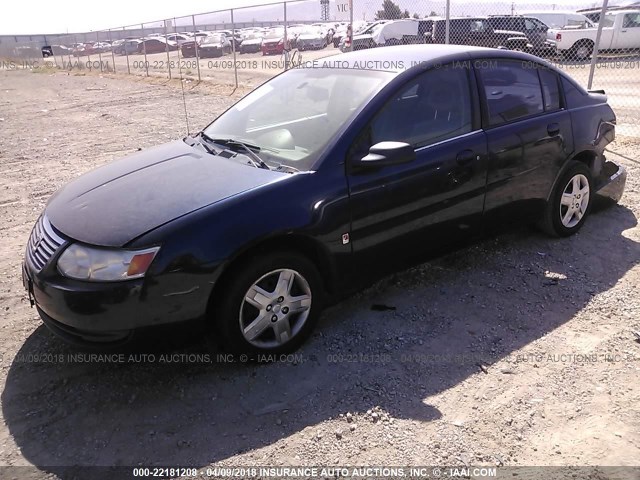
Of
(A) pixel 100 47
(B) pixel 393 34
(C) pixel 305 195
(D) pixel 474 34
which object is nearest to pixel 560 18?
(D) pixel 474 34

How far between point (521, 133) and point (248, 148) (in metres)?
2.07

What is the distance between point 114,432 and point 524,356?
233 centimetres

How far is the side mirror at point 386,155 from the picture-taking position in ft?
10.6

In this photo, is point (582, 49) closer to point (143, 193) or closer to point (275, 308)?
point (275, 308)

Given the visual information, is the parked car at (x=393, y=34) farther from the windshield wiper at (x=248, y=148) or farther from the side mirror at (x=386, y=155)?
the side mirror at (x=386, y=155)

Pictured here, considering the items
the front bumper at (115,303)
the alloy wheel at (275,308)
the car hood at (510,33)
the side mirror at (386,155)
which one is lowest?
the alloy wheel at (275,308)

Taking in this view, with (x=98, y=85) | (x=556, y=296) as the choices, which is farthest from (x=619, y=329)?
(x=98, y=85)

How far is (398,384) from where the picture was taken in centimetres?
306

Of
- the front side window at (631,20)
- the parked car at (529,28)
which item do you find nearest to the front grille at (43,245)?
the parked car at (529,28)

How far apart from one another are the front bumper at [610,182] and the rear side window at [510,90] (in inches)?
43.3

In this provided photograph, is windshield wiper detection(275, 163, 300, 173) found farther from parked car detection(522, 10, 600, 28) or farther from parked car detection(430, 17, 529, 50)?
parked car detection(522, 10, 600, 28)

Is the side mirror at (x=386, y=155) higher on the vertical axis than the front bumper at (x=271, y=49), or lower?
higher

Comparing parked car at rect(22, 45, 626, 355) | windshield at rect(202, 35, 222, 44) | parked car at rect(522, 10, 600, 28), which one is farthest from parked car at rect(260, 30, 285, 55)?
parked car at rect(22, 45, 626, 355)

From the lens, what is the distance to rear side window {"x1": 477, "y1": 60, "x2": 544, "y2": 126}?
404 centimetres
